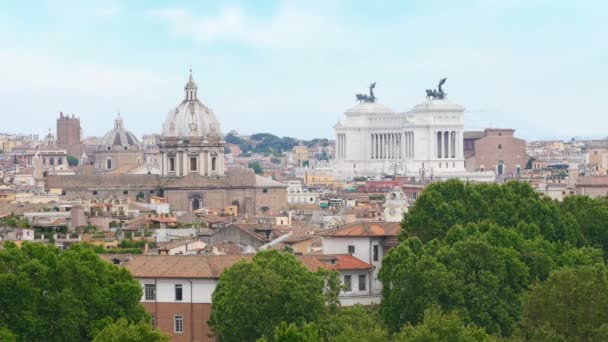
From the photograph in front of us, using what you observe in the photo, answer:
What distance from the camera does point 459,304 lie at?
5841cm

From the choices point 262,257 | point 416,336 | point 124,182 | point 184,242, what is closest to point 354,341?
point 416,336

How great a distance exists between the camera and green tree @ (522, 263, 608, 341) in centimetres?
5025

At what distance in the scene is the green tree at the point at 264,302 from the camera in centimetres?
5562

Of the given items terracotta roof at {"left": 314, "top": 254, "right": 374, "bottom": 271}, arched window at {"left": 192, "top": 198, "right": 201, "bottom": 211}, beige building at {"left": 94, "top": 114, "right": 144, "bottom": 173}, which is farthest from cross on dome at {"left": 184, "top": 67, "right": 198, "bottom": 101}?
terracotta roof at {"left": 314, "top": 254, "right": 374, "bottom": 271}

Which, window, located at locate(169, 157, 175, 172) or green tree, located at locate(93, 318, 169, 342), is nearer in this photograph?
green tree, located at locate(93, 318, 169, 342)

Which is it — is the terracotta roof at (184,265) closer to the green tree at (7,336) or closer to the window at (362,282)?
the window at (362,282)

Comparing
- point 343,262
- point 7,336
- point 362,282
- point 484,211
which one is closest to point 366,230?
point 343,262

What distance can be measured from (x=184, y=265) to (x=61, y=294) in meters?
8.21

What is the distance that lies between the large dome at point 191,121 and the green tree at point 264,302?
85961 mm

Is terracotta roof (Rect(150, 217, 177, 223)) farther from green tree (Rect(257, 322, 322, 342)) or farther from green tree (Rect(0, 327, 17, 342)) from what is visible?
green tree (Rect(257, 322, 322, 342))

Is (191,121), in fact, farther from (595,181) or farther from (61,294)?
(61,294)

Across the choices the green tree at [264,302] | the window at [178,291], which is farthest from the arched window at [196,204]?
the green tree at [264,302]

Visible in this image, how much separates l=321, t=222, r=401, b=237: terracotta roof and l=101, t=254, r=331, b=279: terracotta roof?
481 cm

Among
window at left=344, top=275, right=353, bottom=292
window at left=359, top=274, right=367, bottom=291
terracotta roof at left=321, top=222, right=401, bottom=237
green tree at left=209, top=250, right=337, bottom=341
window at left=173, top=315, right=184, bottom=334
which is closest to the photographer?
green tree at left=209, top=250, right=337, bottom=341
